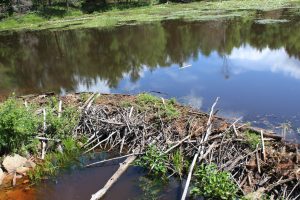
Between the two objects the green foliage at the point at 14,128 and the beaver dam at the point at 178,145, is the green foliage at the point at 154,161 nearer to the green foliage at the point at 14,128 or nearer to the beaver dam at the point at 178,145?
the beaver dam at the point at 178,145

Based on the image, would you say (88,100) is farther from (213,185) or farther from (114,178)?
(213,185)

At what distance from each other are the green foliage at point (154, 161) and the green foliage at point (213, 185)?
1581mm

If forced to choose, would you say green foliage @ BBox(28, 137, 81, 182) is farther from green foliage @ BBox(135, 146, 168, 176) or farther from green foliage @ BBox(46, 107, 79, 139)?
green foliage @ BBox(135, 146, 168, 176)

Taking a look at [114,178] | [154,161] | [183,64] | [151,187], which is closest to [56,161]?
[114,178]

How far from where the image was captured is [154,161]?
14.8m

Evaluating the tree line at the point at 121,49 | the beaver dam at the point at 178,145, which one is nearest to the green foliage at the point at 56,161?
the beaver dam at the point at 178,145

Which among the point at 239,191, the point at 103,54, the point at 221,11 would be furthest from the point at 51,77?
the point at 221,11

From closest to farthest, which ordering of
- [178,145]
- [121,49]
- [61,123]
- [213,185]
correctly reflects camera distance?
[213,185], [178,145], [61,123], [121,49]

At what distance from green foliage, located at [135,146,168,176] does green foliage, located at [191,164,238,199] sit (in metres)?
1.58

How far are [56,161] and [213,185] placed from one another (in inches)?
268

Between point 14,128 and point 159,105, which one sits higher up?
point 14,128

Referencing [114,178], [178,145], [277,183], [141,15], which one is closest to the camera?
[277,183]

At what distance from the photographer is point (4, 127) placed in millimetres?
16078

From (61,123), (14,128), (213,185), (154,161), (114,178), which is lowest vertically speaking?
(114,178)
